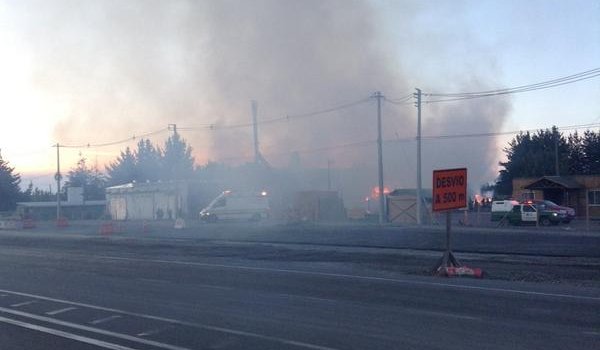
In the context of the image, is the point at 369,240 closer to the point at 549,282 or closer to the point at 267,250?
the point at 267,250

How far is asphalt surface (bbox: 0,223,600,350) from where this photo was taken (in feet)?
31.4

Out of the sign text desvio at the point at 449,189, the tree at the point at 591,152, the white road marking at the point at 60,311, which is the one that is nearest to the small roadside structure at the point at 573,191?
the tree at the point at 591,152

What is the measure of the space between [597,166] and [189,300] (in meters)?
69.7

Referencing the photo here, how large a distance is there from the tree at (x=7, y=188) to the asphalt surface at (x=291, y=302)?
7540cm

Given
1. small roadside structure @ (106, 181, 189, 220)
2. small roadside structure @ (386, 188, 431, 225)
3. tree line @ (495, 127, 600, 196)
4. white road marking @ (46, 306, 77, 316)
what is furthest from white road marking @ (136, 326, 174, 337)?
tree line @ (495, 127, 600, 196)

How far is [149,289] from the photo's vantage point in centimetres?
1535

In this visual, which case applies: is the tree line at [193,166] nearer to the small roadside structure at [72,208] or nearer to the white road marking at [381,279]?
the small roadside structure at [72,208]

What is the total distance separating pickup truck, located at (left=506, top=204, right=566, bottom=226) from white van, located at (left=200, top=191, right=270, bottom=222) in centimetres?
1825

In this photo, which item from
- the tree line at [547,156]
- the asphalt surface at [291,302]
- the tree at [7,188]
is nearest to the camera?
the asphalt surface at [291,302]

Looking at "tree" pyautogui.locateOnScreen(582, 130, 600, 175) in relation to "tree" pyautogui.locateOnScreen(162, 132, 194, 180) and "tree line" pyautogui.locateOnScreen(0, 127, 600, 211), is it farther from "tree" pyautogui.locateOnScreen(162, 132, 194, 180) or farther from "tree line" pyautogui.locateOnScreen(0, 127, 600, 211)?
"tree" pyautogui.locateOnScreen(162, 132, 194, 180)

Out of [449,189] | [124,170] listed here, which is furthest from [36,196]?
[449,189]

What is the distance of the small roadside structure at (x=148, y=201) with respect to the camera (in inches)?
2552

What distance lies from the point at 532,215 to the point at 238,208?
66.9 ft

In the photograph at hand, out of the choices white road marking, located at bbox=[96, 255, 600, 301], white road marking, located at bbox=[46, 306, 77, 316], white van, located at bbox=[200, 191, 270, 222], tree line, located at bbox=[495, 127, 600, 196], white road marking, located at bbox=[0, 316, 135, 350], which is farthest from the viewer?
tree line, located at bbox=[495, 127, 600, 196]
